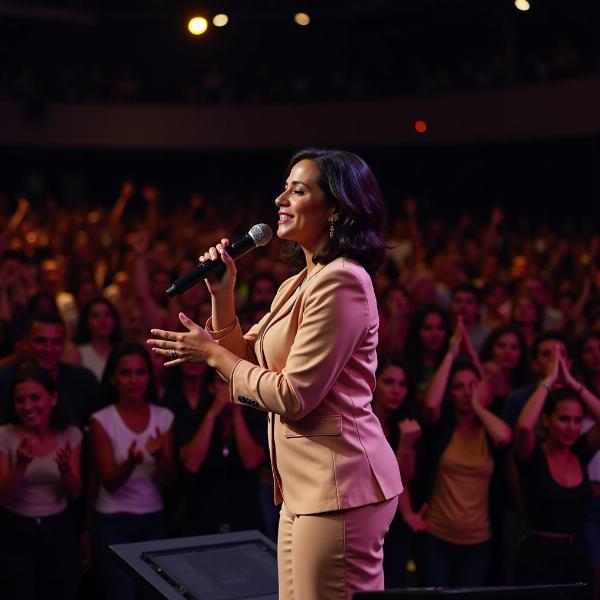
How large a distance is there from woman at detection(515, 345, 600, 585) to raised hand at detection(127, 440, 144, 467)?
1506mm

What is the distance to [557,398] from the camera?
389 cm

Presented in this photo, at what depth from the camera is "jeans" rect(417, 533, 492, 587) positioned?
3.96 meters

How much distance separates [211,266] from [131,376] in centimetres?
186

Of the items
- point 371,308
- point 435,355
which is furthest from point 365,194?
point 435,355

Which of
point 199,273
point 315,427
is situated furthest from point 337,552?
point 199,273

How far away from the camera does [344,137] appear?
16.6m

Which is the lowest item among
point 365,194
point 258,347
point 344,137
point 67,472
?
point 67,472

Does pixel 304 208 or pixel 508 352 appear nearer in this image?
pixel 304 208

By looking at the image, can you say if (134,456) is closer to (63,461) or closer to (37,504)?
(63,461)

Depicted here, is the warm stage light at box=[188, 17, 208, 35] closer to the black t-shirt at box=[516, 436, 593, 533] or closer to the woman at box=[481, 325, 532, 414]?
the woman at box=[481, 325, 532, 414]

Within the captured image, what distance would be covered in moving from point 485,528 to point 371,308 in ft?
7.23

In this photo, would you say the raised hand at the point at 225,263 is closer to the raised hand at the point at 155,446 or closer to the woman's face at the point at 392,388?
the raised hand at the point at 155,446

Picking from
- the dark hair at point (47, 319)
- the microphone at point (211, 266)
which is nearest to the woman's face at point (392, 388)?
the dark hair at point (47, 319)

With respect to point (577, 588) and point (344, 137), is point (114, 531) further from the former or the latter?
point (344, 137)
